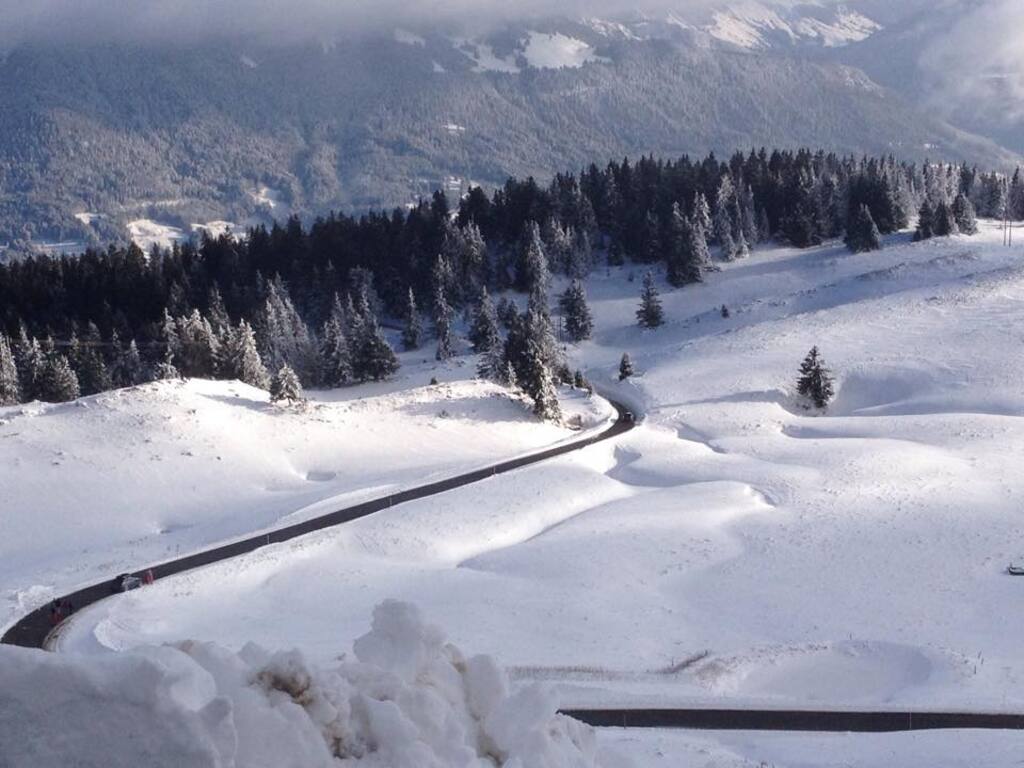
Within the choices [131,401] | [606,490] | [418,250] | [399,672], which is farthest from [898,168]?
[399,672]

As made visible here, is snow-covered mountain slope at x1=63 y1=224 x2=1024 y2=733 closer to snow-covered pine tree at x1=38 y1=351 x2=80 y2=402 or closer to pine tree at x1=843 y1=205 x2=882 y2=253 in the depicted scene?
snow-covered pine tree at x1=38 y1=351 x2=80 y2=402

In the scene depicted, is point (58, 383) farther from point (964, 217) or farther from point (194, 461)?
point (964, 217)

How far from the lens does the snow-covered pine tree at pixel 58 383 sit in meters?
73.0

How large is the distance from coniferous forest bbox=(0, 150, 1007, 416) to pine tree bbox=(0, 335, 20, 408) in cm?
13

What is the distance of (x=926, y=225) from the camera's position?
113m

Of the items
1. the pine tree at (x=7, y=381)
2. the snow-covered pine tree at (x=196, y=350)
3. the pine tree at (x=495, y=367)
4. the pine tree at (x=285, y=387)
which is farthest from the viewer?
the snow-covered pine tree at (x=196, y=350)

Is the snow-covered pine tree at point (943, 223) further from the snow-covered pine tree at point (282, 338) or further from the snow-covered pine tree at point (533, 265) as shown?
the snow-covered pine tree at point (282, 338)

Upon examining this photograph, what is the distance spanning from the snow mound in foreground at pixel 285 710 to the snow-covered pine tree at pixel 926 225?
116 m

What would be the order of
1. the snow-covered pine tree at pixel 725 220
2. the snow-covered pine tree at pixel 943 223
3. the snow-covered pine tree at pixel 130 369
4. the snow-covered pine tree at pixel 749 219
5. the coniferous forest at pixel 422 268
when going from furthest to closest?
the snow-covered pine tree at pixel 749 219 → the snow-covered pine tree at pixel 725 220 → the snow-covered pine tree at pixel 943 223 → the snow-covered pine tree at pixel 130 369 → the coniferous forest at pixel 422 268

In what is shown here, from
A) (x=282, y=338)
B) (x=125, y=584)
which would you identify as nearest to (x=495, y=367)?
(x=282, y=338)

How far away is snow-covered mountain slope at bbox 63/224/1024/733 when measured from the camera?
26344 mm

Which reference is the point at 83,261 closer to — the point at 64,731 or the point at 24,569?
the point at 24,569

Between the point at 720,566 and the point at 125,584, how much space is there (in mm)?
21532

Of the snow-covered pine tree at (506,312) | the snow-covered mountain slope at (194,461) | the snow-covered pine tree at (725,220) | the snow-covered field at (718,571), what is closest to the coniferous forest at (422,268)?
the snow-covered pine tree at (725,220)
